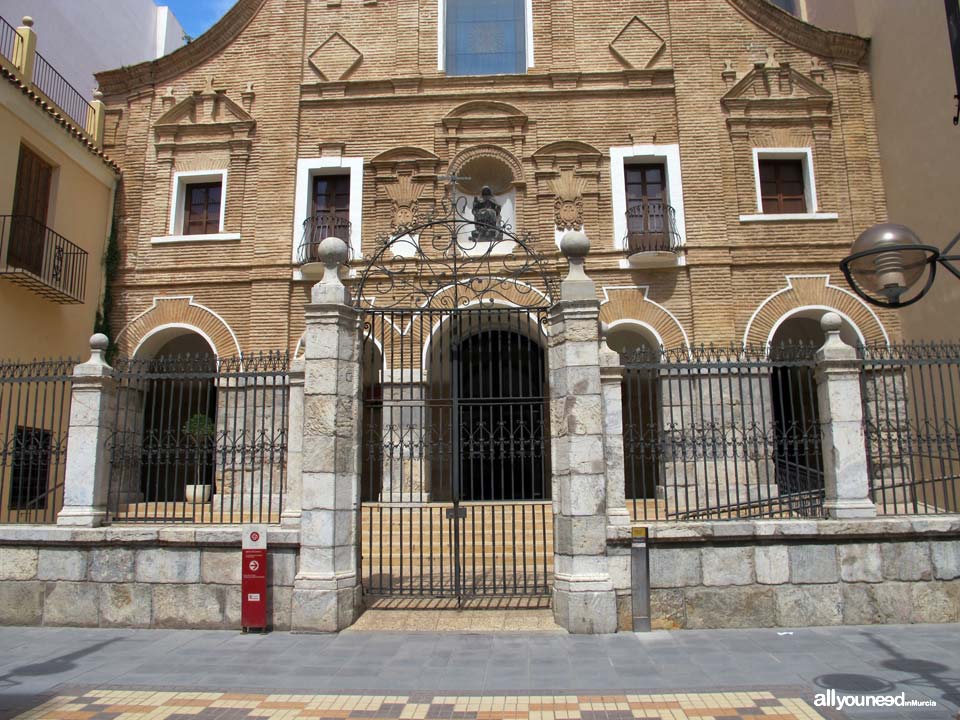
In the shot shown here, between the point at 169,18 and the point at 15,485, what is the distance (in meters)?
17.5

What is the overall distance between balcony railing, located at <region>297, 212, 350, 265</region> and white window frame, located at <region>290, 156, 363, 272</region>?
0.09 m

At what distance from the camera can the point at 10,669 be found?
592 cm

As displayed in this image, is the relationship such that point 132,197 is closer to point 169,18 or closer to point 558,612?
point 169,18

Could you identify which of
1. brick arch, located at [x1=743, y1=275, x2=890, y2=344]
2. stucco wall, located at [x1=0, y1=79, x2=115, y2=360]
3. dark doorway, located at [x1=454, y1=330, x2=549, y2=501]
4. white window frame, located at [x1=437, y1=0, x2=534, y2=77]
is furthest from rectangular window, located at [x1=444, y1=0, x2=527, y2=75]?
stucco wall, located at [x1=0, y1=79, x2=115, y2=360]

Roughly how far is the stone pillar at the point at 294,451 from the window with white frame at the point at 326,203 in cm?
724

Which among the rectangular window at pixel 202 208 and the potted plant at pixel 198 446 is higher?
the rectangular window at pixel 202 208

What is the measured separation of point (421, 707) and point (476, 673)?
820 millimetres

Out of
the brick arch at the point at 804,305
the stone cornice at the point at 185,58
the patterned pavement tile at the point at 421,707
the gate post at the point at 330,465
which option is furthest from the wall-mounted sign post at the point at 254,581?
the stone cornice at the point at 185,58

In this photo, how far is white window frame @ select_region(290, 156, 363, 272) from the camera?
47.9 feet

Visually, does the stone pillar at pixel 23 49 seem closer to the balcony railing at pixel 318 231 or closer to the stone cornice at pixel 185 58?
the stone cornice at pixel 185 58

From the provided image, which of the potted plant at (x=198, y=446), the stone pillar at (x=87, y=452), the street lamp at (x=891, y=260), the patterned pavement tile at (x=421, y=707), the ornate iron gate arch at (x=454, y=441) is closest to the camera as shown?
the street lamp at (x=891, y=260)

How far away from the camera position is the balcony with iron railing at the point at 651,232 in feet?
45.5

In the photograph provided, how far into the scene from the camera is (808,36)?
48.7 ft

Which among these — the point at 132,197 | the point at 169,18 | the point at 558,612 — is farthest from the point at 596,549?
the point at 169,18
